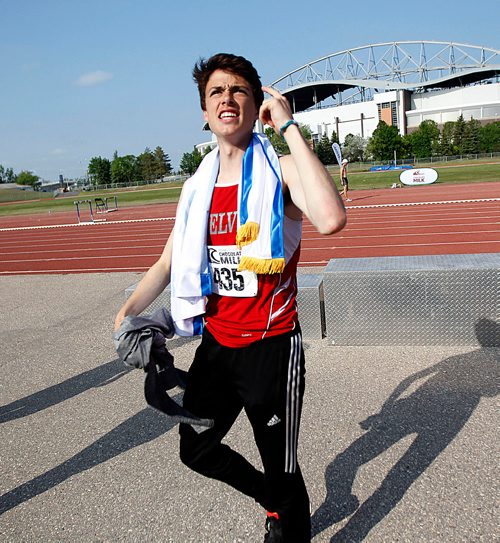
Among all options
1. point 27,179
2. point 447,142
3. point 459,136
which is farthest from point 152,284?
point 27,179

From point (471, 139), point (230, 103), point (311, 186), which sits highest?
point (230, 103)

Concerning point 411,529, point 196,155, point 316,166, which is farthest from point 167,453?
point 196,155

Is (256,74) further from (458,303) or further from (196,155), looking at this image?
(196,155)

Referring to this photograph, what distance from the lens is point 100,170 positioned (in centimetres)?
9956

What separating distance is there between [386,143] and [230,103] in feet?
266

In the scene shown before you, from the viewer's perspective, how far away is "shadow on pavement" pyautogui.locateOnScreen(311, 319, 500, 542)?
280 centimetres

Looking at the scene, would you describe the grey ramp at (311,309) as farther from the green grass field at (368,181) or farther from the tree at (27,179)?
the tree at (27,179)

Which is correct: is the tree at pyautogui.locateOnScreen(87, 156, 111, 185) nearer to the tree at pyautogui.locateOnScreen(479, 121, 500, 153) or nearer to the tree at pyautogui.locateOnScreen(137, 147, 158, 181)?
the tree at pyautogui.locateOnScreen(137, 147, 158, 181)

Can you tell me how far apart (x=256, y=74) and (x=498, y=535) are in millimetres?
2284

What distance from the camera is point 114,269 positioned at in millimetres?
10531

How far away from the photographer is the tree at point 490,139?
244 feet

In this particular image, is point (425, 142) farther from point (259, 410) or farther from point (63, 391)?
point (259, 410)

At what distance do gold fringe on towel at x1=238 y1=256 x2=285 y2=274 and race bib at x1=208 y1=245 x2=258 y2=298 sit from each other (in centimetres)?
5

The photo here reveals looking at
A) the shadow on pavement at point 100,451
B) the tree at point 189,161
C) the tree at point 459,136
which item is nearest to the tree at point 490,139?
the tree at point 459,136
